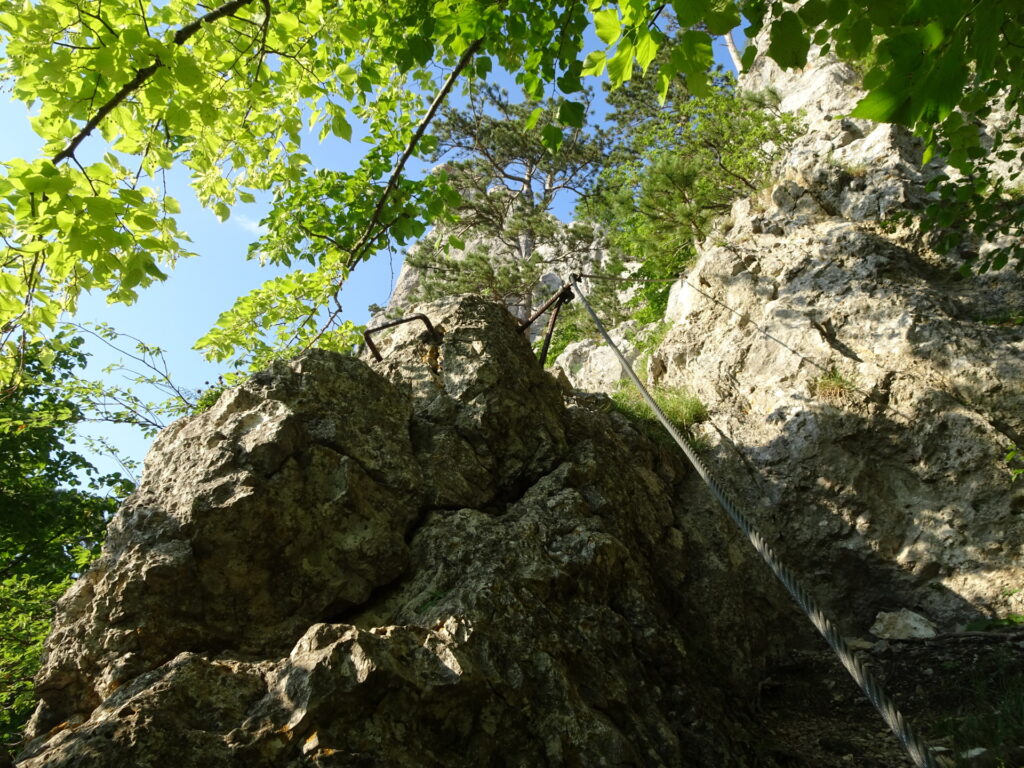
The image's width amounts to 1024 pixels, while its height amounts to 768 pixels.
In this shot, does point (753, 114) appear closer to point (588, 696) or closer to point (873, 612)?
point (873, 612)

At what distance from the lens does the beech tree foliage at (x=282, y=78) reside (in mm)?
1678

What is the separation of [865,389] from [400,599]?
15.3 feet

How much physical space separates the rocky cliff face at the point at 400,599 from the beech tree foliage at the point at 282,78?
111 cm

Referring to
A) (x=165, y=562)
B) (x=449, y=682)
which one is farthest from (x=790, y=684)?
(x=165, y=562)

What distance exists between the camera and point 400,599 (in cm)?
305

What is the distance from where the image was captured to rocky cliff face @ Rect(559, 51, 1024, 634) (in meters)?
4.78

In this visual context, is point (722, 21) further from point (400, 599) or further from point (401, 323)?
point (401, 323)

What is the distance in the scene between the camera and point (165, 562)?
279 cm

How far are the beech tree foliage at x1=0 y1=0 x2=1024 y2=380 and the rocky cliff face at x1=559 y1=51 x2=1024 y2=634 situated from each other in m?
1.59

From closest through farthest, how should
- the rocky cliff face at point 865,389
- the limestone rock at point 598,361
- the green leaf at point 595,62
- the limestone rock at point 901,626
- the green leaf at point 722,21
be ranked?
1. the green leaf at point 722,21
2. the green leaf at point 595,62
3. the limestone rock at point 901,626
4. the rocky cliff face at point 865,389
5. the limestone rock at point 598,361

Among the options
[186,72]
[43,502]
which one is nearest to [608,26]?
[186,72]

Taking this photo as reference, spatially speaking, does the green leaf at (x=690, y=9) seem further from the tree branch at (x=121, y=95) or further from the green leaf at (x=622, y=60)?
the tree branch at (x=121, y=95)

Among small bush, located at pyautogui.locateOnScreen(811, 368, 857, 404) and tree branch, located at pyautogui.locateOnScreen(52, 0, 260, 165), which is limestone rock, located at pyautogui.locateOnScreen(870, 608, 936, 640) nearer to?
small bush, located at pyautogui.locateOnScreen(811, 368, 857, 404)

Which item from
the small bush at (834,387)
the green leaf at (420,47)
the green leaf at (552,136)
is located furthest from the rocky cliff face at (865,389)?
the green leaf at (420,47)
